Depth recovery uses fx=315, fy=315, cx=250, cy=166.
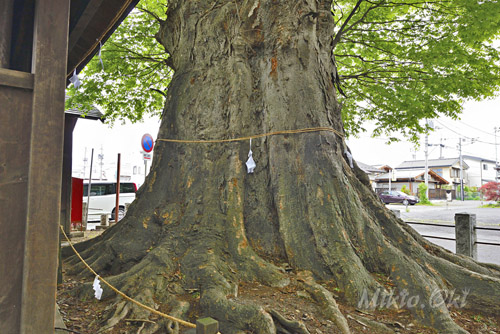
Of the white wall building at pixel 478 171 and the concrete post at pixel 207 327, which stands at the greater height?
the white wall building at pixel 478 171

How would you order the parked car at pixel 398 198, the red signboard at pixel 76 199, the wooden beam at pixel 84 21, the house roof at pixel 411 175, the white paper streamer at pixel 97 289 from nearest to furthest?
1. the wooden beam at pixel 84 21
2. the white paper streamer at pixel 97 289
3. the red signboard at pixel 76 199
4. the parked car at pixel 398 198
5. the house roof at pixel 411 175

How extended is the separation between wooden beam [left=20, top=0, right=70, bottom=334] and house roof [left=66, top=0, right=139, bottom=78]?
54.0 inches

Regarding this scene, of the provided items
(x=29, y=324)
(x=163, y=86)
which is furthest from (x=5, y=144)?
(x=163, y=86)

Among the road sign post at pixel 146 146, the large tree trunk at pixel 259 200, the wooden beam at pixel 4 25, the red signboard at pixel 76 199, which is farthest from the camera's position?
the red signboard at pixel 76 199

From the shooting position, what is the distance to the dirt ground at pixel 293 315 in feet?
8.71

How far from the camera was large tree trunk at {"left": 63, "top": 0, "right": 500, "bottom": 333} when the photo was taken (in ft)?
10.2

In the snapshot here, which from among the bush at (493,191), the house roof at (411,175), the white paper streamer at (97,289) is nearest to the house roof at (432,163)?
the house roof at (411,175)

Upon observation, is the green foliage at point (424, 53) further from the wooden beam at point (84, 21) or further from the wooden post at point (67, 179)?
the wooden post at point (67, 179)

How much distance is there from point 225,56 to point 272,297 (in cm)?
325

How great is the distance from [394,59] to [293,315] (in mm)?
7676

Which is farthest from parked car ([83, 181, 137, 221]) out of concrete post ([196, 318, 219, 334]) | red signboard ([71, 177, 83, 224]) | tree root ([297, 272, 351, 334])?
concrete post ([196, 318, 219, 334])

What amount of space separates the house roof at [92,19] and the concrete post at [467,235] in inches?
265

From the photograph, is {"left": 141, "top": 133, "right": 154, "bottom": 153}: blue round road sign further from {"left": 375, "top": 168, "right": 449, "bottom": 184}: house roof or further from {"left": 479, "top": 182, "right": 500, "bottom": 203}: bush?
{"left": 375, "top": 168, "right": 449, "bottom": 184}: house roof

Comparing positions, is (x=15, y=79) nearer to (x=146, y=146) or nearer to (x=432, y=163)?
(x=146, y=146)
